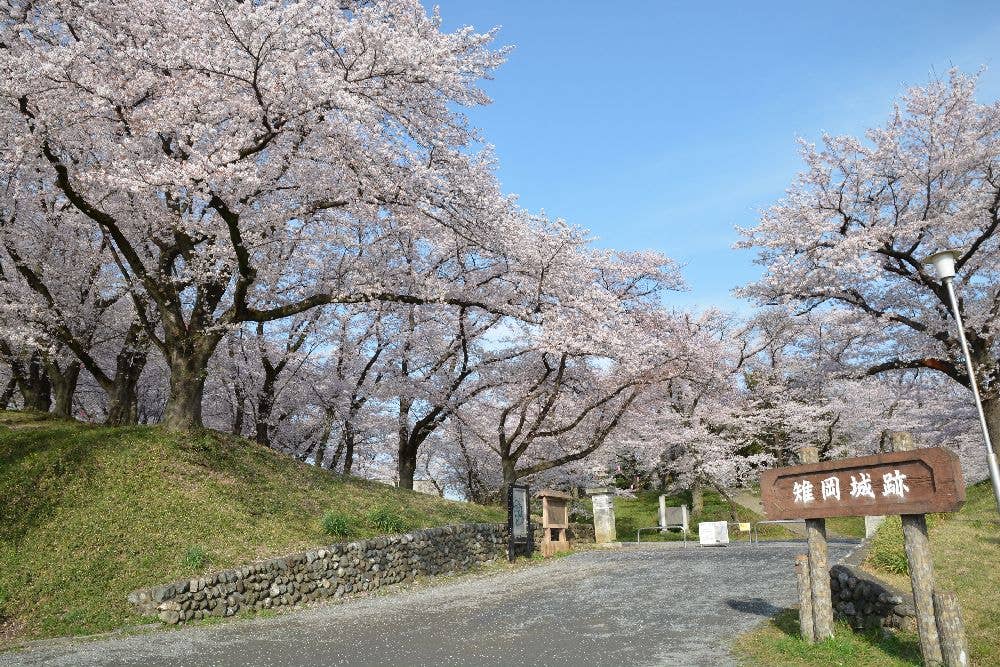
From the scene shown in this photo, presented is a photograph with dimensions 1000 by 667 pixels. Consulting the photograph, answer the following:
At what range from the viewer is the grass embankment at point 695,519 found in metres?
27.3

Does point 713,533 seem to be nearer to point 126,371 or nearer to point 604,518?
point 604,518

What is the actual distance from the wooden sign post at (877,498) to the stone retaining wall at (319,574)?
8466mm

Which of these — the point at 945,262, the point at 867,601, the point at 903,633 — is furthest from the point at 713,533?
the point at 903,633

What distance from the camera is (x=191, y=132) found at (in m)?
13.7

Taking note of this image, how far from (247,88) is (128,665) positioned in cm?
1021

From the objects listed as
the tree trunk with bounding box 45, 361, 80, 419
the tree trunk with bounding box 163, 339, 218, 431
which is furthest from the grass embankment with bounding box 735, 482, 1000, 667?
the tree trunk with bounding box 45, 361, 80, 419

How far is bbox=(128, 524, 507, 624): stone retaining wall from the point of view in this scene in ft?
35.9

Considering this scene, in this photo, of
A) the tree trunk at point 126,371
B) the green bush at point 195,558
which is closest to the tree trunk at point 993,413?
the green bush at point 195,558

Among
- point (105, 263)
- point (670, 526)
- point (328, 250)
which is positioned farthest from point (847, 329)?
point (105, 263)

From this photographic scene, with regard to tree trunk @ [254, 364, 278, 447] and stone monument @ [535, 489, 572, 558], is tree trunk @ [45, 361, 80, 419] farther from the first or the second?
stone monument @ [535, 489, 572, 558]

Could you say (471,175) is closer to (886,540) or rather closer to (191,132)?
(191,132)

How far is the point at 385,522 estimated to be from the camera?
15.8m

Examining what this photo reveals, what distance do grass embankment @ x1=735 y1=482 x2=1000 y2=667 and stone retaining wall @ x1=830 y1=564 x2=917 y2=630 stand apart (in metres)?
0.17

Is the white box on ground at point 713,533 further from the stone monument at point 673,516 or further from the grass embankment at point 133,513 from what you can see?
the grass embankment at point 133,513
